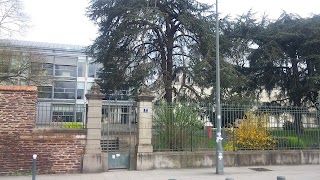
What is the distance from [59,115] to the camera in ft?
43.1

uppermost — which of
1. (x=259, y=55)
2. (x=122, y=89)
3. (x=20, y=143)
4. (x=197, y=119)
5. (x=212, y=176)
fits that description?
(x=259, y=55)

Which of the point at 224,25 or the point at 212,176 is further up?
the point at 224,25

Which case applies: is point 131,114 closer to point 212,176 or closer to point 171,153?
point 171,153

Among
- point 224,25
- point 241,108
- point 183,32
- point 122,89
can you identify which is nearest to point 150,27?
point 183,32

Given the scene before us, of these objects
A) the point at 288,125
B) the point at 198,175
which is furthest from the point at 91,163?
the point at 288,125

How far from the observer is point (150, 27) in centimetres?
2386

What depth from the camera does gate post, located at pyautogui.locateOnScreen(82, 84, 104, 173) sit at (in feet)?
40.1

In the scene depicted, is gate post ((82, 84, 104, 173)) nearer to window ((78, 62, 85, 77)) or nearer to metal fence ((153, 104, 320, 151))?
metal fence ((153, 104, 320, 151))

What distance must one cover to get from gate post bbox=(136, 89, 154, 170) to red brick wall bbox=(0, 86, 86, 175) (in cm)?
234

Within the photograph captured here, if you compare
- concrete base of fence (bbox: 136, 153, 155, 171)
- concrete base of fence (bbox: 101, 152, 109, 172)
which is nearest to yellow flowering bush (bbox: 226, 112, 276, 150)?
concrete base of fence (bbox: 136, 153, 155, 171)

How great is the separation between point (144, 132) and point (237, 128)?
16.0 ft

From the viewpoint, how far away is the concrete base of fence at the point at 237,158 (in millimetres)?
13391

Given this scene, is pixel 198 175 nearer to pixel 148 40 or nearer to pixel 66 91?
pixel 148 40

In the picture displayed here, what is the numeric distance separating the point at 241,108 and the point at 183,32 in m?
12.1
